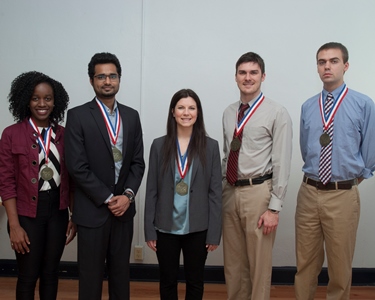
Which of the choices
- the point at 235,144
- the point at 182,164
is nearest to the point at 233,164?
the point at 235,144

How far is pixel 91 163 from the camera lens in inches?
92.7

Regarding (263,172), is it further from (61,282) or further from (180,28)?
(61,282)

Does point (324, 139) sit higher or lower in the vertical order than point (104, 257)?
higher

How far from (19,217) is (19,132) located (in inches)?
20.0

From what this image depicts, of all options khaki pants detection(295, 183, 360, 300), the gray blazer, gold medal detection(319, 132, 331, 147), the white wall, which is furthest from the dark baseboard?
gold medal detection(319, 132, 331, 147)

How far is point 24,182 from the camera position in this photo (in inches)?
91.6

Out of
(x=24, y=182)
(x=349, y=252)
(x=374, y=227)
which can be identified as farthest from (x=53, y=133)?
(x=374, y=227)

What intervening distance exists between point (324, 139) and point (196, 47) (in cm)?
156

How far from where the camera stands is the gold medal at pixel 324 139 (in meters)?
2.58

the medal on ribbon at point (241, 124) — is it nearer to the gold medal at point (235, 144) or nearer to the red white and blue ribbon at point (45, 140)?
the gold medal at point (235, 144)

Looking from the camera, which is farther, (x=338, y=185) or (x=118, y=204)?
(x=338, y=185)

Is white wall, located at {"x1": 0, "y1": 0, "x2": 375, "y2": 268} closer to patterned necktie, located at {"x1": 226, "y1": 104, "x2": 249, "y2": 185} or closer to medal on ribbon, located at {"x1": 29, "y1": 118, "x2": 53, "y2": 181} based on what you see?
patterned necktie, located at {"x1": 226, "y1": 104, "x2": 249, "y2": 185}

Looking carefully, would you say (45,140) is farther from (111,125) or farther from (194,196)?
(194,196)

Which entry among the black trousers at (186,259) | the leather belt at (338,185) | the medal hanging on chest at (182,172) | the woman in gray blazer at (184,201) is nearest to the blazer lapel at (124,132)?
the woman in gray blazer at (184,201)
